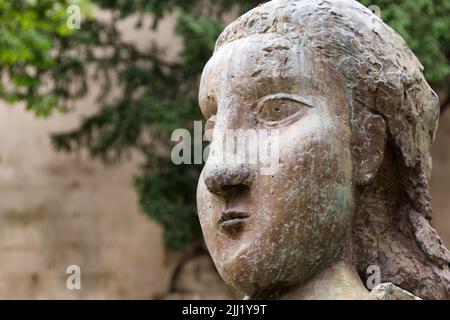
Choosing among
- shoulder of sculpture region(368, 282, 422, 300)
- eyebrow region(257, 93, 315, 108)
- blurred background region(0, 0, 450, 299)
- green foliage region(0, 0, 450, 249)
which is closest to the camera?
shoulder of sculpture region(368, 282, 422, 300)

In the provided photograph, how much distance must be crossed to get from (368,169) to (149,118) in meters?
7.28

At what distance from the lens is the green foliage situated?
9.29 m

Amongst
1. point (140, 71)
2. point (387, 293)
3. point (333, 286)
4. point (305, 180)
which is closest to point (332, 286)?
point (333, 286)

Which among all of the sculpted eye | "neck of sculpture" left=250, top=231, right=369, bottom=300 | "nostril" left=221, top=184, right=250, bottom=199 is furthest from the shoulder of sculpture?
the sculpted eye

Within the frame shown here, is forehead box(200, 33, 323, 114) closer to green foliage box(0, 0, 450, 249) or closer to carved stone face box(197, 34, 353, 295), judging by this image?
carved stone face box(197, 34, 353, 295)

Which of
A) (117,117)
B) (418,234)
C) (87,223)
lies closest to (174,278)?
(87,223)

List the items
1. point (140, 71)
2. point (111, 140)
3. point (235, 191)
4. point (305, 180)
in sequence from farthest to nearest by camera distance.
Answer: point (111, 140) < point (140, 71) < point (235, 191) < point (305, 180)

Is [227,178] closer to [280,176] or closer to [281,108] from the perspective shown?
[280,176]

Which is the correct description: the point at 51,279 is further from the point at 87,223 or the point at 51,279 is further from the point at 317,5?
the point at 317,5

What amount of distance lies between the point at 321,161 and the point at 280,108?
28 cm

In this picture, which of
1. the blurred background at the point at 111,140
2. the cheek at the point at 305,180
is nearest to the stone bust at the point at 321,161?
the cheek at the point at 305,180

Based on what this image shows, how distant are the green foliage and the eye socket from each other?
536 centimetres

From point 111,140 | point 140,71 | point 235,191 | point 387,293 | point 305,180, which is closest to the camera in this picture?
point 387,293

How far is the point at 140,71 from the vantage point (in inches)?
448
